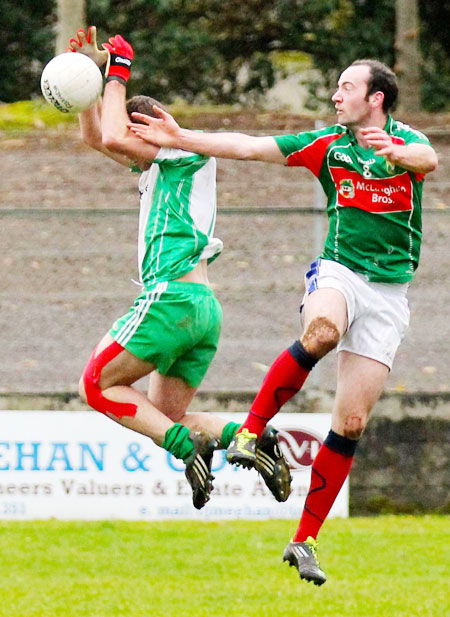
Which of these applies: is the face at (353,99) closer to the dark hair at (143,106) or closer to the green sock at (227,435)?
the dark hair at (143,106)

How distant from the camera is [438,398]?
965cm

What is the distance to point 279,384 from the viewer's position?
5871 millimetres

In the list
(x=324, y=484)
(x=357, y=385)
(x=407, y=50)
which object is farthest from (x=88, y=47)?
(x=407, y=50)

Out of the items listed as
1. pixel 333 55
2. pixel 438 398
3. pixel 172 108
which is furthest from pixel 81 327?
pixel 333 55

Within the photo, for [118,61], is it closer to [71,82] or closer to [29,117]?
[71,82]

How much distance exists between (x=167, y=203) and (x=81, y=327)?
4802 mm

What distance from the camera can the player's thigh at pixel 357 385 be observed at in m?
5.96

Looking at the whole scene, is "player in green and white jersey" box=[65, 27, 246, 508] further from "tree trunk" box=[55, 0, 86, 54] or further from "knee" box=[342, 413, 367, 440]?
"tree trunk" box=[55, 0, 86, 54]

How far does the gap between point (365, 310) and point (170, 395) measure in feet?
3.75

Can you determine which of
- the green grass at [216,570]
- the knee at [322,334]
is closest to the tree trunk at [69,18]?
the green grass at [216,570]

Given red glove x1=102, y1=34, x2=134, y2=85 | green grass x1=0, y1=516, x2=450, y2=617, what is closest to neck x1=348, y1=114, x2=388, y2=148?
red glove x1=102, y1=34, x2=134, y2=85

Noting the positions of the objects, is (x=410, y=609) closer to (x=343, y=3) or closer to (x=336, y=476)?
(x=336, y=476)

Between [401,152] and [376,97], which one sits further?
[376,97]

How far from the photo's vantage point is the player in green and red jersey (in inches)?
228
